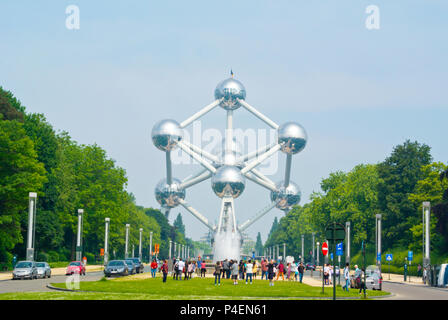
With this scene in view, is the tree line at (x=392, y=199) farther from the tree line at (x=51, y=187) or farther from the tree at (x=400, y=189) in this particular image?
the tree line at (x=51, y=187)

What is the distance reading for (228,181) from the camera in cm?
9831

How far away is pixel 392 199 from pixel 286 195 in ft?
74.5

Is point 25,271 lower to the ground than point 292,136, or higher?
lower

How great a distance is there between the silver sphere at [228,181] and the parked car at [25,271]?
48169mm

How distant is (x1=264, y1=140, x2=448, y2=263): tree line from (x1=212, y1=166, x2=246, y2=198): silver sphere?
46.3ft

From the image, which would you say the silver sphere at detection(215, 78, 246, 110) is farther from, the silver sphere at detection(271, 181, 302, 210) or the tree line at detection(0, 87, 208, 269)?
the tree line at detection(0, 87, 208, 269)

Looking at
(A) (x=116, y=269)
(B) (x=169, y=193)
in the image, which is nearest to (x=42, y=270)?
(A) (x=116, y=269)

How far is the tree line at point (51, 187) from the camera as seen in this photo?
6475 centimetres

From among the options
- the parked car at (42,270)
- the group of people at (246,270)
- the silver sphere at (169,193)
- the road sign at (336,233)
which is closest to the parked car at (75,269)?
the parked car at (42,270)

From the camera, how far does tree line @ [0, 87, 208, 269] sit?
6475cm

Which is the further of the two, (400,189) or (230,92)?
(230,92)

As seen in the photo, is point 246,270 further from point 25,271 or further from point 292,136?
point 292,136
